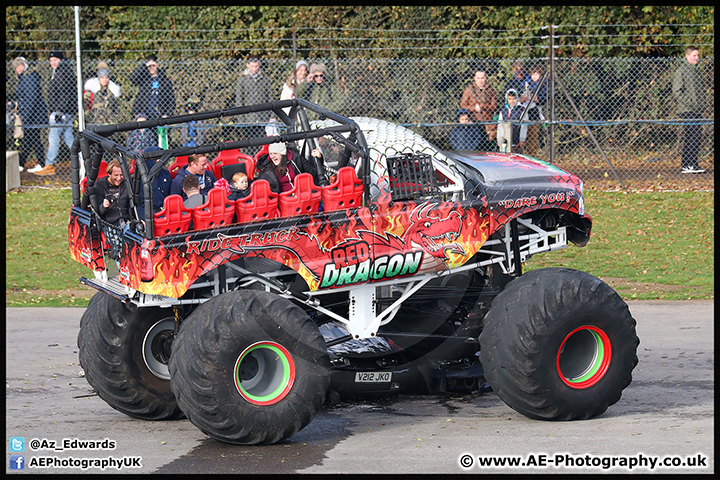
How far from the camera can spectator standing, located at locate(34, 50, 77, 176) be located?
66.0ft

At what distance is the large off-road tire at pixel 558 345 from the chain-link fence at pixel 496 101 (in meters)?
11.2

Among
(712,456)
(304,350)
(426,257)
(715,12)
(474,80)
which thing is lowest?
(712,456)

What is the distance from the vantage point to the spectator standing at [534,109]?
19391 mm

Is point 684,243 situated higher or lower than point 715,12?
lower

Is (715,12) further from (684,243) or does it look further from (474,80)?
(684,243)

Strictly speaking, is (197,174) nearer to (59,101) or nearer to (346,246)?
(346,246)

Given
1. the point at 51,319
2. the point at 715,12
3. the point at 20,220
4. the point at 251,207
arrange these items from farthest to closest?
the point at 715,12, the point at 20,220, the point at 51,319, the point at 251,207

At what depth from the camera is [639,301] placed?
42.6ft

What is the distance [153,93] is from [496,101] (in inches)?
253

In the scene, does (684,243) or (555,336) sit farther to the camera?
→ (684,243)

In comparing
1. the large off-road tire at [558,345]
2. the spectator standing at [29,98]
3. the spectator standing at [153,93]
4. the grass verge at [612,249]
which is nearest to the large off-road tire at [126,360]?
the large off-road tire at [558,345]

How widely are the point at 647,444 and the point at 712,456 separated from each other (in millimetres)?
469

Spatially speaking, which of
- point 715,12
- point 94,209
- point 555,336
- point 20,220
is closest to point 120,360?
point 94,209

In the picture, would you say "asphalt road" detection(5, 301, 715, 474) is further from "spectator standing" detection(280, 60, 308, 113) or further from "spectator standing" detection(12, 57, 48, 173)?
"spectator standing" detection(12, 57, 48, 173)
